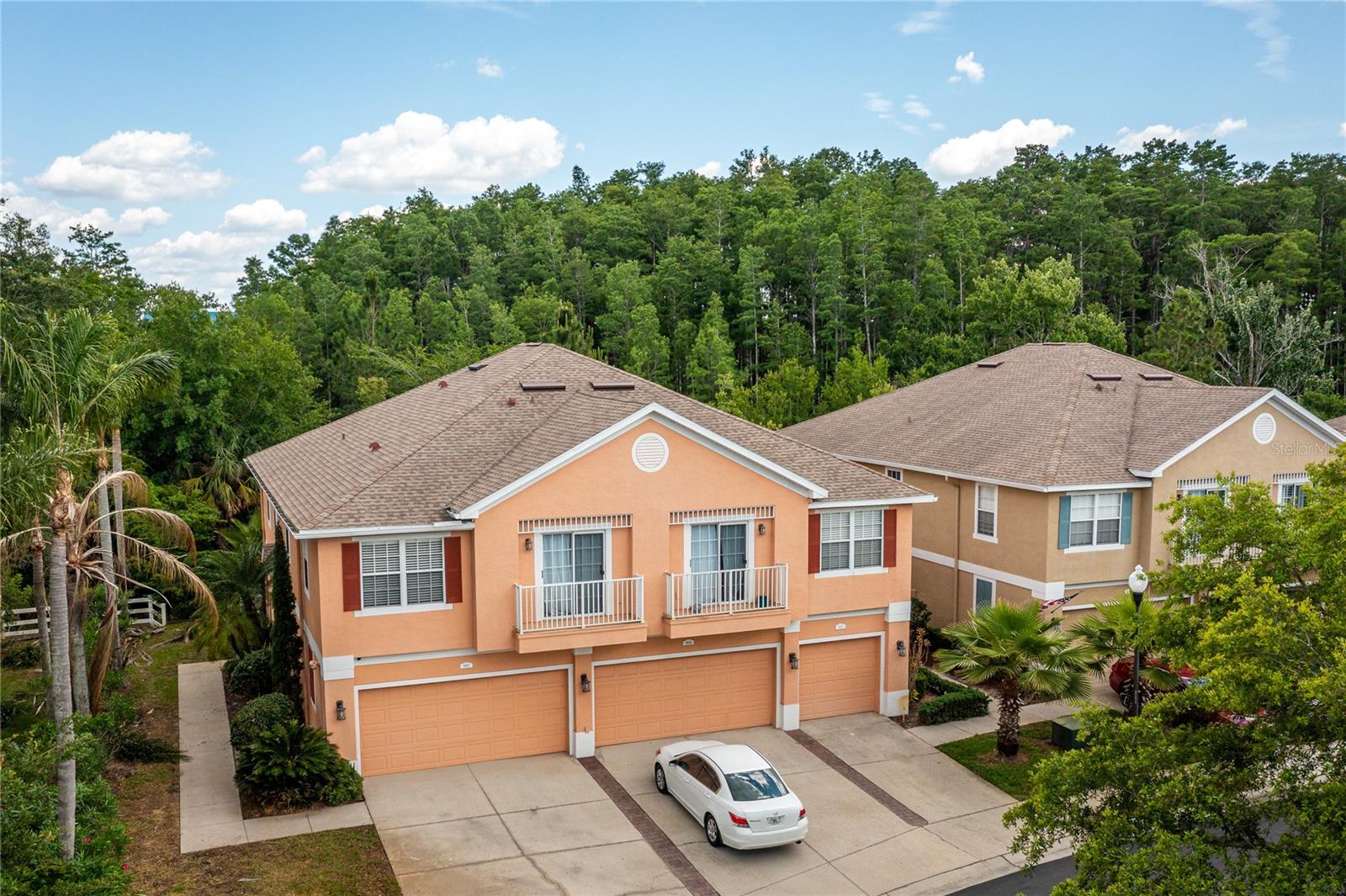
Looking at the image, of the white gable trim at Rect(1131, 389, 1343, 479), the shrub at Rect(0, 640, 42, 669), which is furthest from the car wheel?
the shrub at Rect(0, 640, 42, 669)

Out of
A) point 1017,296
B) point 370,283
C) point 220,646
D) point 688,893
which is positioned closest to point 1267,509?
point 688,893

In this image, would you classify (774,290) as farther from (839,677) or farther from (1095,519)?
(839,677)

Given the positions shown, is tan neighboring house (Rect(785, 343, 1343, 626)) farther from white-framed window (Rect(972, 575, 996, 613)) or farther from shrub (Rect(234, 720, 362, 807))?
shrub (Rect(234, 720, 362, 807))

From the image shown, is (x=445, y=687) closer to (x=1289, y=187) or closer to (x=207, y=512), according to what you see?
(x=207, y=512)

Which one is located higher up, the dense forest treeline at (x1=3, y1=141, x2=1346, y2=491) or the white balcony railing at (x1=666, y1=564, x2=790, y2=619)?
the dense forest treeline at (x1=3, y1=141, x2=1346, y2=491)

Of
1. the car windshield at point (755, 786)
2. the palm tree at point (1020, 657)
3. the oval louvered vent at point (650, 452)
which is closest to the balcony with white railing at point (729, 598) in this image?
the oval louvered vent at point (650, 452)

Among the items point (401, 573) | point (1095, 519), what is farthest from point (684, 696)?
point (1095, 519)

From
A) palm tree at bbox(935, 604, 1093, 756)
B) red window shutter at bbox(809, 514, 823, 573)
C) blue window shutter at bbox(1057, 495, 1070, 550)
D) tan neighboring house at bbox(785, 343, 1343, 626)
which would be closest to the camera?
palm tree at bbox(935, 604, 1093, 756)
